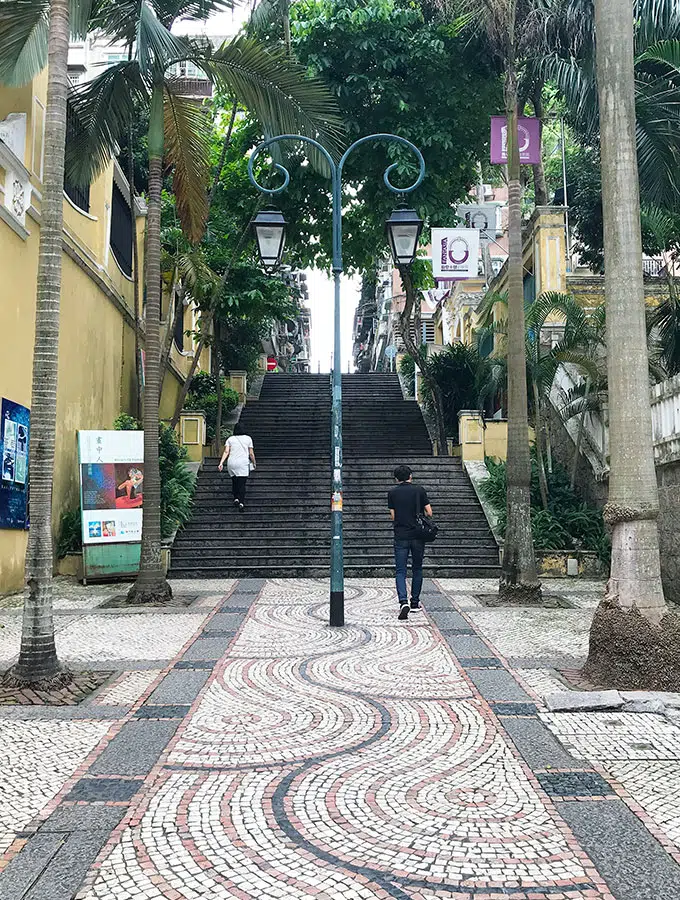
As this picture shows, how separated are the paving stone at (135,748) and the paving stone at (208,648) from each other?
6.08 feet

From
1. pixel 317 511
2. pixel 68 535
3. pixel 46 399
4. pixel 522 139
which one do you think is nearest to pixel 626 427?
pixel 46 399

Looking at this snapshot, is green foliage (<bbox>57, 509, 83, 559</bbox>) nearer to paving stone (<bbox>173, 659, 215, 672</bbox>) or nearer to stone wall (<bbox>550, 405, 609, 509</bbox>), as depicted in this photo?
paving stone (<bbox>173, 659, 215, 672</bbox>)

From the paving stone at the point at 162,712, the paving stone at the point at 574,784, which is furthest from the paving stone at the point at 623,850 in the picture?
the paving stone at the point at 162,712

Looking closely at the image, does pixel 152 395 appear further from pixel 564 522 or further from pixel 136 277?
pixel 564 522

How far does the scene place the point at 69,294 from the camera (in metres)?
13.3

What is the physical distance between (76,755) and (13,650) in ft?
10.4

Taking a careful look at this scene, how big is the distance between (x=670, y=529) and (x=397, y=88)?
1116cm

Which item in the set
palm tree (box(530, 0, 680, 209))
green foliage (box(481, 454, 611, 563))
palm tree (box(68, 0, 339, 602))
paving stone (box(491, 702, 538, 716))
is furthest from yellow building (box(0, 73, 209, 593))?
palm tree (box(530, 0, 680, 209))

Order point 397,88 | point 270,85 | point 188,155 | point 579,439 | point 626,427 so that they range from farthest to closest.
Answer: point 397,88 < point 579,439 < point 188,155 < point 270,85 < point 626,427

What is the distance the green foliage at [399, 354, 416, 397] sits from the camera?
25.3 m

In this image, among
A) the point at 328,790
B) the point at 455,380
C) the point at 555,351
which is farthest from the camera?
the point at 455,380

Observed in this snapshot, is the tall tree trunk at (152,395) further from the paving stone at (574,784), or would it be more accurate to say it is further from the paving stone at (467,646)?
the paving stone at (574,784)

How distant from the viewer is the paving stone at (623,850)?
2988 mm

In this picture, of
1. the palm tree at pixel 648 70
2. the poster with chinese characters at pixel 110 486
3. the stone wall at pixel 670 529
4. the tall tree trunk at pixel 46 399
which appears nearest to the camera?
the tall tree trunk at pixel 46 399
